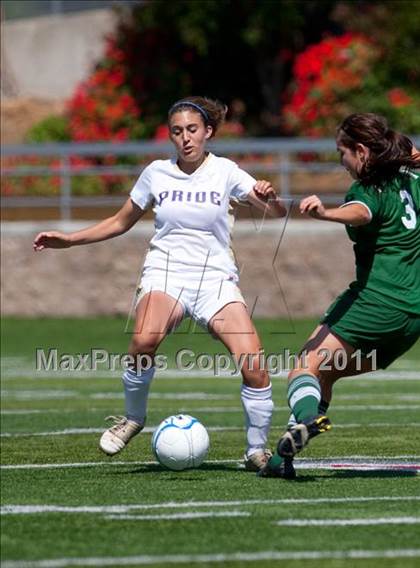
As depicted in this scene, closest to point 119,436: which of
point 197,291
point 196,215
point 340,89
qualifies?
point 197,291

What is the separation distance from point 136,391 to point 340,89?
1662 centimetres

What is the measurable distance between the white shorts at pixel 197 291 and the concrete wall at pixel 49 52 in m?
22.1

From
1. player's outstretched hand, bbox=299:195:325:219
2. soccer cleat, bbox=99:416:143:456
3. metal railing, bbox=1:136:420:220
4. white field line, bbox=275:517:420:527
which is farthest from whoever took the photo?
metal railing, bbox=1:136:420:220

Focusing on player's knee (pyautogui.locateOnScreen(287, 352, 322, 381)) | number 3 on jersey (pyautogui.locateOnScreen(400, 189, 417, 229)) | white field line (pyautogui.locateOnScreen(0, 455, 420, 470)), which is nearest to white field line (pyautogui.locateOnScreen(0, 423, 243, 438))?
white field line (pyautogui.locateOnScreen(0, 455, 420, 470))

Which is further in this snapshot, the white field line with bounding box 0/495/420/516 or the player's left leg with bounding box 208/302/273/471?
the player's left leg with bounding box 208/302/273/471

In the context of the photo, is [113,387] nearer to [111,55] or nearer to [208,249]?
[208,249]

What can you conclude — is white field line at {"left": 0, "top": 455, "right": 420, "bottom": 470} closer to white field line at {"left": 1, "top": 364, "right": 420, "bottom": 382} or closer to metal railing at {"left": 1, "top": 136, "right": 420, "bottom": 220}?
white field line at {"left": 1, "top": 364, "right": 420, "bottom": 382}

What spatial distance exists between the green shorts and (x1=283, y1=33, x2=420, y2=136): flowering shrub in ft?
53.5

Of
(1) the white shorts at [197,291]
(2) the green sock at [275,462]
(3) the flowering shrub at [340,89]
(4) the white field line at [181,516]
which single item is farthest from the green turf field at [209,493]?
(3) the flowering shrub at [340,89]

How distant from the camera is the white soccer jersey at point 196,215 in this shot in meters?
7.94

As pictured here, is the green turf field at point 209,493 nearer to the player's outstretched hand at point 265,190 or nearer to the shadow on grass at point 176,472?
the shadow on grass at point 176,472

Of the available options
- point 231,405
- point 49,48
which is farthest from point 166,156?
point 49,48

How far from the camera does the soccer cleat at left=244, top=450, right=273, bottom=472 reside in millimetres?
7715

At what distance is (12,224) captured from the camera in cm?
1905
